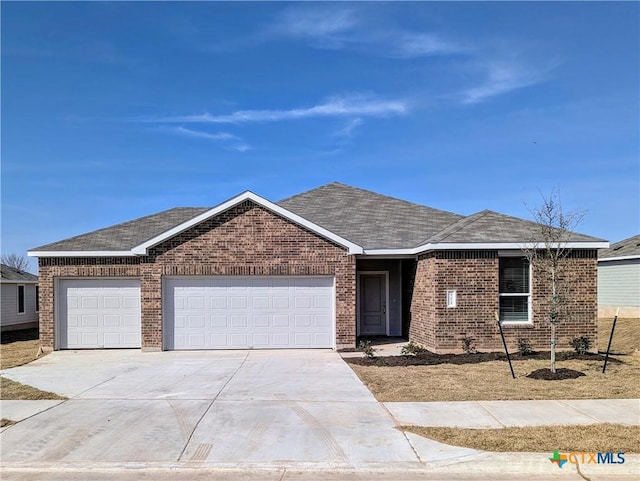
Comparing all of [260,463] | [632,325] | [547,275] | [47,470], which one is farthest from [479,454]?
[632,325]

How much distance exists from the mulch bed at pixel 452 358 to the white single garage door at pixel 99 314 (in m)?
7.02

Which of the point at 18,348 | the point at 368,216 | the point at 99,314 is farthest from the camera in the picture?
the point at 368,216

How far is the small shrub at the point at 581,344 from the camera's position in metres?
14.5

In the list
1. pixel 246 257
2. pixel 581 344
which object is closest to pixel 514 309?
pixel 581 344

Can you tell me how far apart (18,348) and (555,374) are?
17206 mm

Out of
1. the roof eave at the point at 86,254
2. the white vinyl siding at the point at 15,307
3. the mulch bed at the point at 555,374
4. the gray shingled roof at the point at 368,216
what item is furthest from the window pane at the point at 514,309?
the white vinyl siding at the point at 15,307

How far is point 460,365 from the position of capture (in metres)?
12.9

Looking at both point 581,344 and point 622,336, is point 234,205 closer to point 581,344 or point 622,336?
point 581,344

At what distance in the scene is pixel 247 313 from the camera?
53.0 ft

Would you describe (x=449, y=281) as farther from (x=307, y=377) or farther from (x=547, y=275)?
(x=307, y=377)

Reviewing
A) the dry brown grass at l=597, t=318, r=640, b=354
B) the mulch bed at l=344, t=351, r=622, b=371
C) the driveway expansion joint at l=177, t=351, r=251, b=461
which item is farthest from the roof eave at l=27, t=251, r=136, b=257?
the dry brown grass at l=597, t=318, r=640, b=354

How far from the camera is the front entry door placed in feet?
62.4

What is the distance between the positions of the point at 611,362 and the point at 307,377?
7603 mm

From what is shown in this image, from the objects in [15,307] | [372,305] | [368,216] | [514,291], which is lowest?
[15,307]
